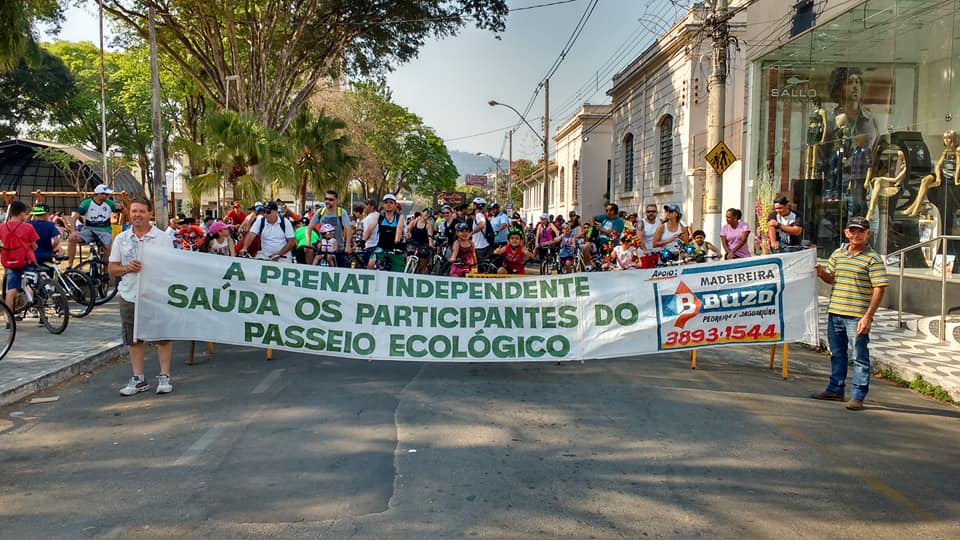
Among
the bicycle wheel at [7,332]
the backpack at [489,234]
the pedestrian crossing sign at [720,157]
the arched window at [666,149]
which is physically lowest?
the bicycle wheel at [7,332]

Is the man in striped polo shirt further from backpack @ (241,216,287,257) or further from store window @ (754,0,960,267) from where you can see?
backpack @ (241,216,287,257)

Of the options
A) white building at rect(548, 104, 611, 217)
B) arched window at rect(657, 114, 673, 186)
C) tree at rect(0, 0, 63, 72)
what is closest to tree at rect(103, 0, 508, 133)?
tree at rect(0, 0, 63, 72)

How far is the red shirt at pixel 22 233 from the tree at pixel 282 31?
49.4 ft

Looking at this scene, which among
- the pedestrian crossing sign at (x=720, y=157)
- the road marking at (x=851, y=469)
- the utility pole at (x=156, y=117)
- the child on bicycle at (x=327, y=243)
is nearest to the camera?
the road marking at (x=851, y=469)

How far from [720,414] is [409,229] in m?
9.41

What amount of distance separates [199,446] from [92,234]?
375 inches

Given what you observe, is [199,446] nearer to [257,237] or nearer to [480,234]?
[257,237]

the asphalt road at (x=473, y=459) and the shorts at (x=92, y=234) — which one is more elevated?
the shorts at (x=92, y=234)

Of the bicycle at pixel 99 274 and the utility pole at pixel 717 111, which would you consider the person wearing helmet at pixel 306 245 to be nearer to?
the bicycle at pixel 99 274

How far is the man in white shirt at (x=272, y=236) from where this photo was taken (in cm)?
1104

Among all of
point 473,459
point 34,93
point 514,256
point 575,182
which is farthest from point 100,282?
point 575,182

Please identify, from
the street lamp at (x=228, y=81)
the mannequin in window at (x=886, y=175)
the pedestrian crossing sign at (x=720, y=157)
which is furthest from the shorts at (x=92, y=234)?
the mannequin in window at (x=886, y=175)

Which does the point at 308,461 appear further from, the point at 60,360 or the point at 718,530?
the point at 60,360

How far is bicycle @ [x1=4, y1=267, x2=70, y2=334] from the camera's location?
1021 cm
